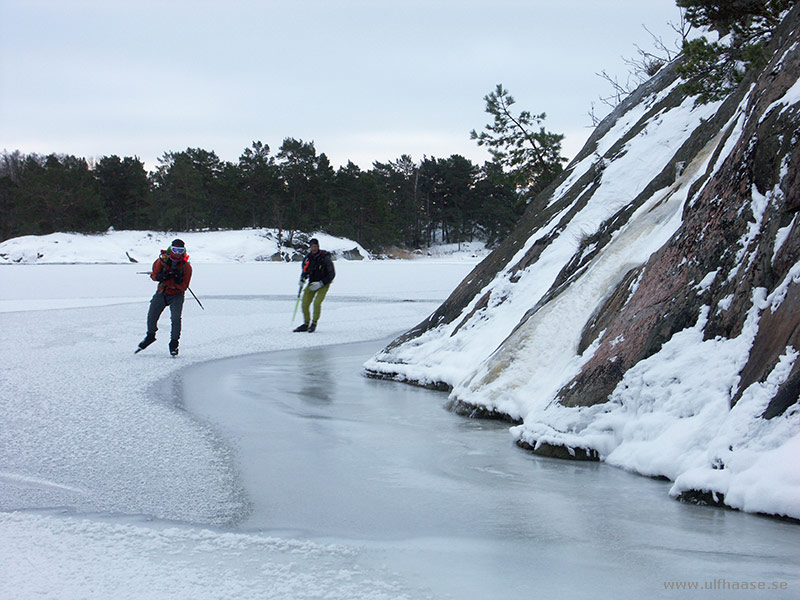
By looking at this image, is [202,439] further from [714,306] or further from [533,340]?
[714,306]

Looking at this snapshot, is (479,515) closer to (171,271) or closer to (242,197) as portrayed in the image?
(171,271)

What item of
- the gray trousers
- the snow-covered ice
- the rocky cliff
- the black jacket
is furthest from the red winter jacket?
the rocky cliff

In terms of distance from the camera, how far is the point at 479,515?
412 cm

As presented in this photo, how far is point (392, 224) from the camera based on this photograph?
65625 millimetres

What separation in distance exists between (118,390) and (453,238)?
65297mm

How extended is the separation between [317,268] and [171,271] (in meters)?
4.65

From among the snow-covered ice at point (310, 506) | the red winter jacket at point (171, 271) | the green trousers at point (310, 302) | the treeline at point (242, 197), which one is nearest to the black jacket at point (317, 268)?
the green trousers at point (310, 302)

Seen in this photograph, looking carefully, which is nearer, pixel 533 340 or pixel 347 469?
pixel 347 469

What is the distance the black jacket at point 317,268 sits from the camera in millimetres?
15633

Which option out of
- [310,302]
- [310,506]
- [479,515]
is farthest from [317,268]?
[479,515]

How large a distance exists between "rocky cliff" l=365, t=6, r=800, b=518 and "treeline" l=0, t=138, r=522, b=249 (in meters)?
47.7

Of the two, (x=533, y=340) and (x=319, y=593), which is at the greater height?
(x=533, y=340)

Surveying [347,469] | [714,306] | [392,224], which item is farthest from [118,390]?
[392,224]

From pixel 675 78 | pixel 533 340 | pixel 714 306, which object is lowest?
pixel 533 340
